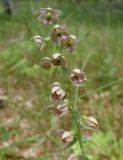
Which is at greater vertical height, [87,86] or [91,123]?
[91,123]

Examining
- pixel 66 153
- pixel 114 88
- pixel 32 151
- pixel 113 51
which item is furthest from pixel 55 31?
pixel 113 51

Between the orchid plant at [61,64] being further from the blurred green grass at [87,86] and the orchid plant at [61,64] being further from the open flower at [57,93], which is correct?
the blurred green grass at [87,86]

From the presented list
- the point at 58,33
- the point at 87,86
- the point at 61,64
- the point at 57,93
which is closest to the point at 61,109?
the point at 57,93

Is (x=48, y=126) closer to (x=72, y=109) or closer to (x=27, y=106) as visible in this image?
(x=27, y=106)

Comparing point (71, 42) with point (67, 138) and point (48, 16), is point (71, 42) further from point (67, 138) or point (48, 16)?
point (67, 138)

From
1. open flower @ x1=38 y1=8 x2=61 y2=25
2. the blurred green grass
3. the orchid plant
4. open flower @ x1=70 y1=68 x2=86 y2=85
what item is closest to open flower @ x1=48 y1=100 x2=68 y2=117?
the orchid plant

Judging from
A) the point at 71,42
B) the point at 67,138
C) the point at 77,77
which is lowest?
the point at 67,138
